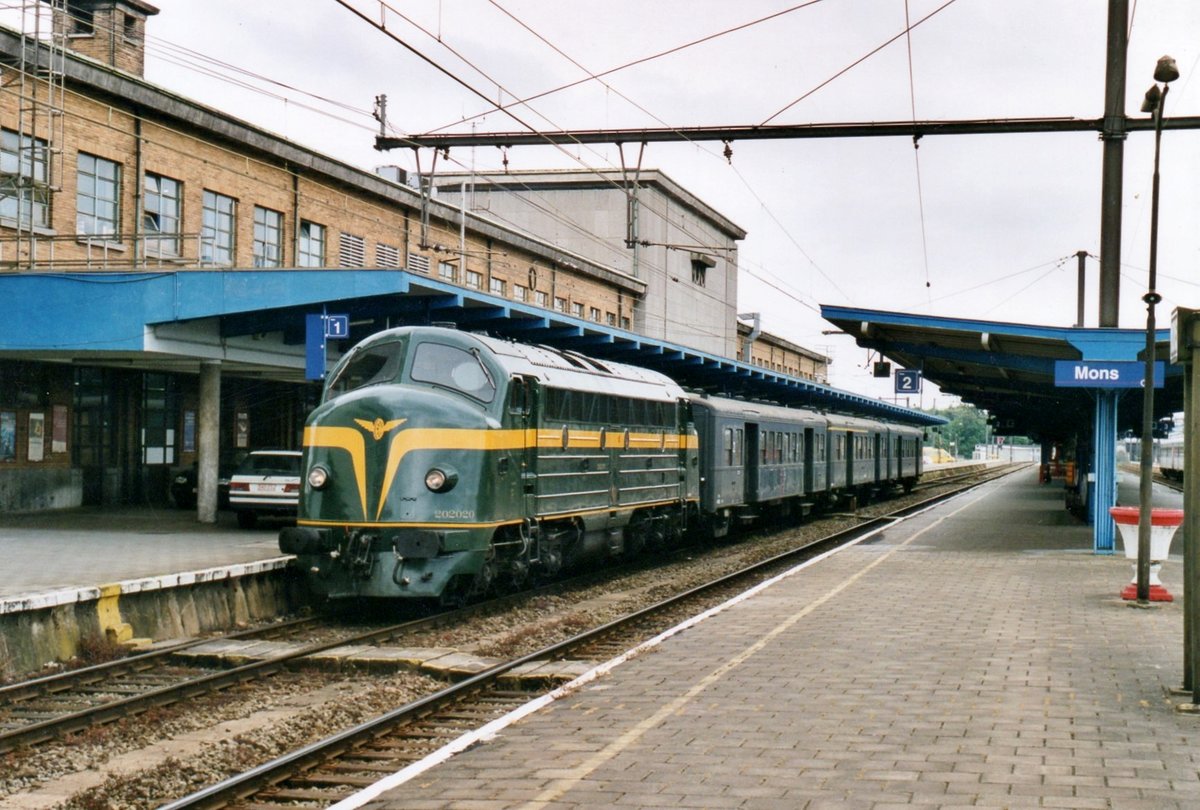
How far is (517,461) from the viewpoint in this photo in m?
14.3

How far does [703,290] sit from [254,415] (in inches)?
1295

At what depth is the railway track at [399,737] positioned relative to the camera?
693 centimetres

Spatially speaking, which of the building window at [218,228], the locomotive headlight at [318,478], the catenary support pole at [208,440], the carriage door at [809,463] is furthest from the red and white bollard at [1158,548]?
the building window at [218,228]

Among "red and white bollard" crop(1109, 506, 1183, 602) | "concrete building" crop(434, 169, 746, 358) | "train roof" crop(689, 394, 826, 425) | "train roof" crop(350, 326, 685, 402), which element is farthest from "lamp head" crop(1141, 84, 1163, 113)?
"concrete building" crop(434, 169, 746, 358)

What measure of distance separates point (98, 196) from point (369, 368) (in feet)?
40.3

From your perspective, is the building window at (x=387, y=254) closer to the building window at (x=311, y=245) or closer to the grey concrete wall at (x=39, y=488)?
the building window at (x=311, y=245)

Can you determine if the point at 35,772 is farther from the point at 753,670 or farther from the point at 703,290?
the point at 703,290

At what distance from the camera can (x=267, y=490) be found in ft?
69.4

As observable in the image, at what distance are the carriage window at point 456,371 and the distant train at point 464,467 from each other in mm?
14

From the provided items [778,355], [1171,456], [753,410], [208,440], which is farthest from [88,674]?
[778,355]

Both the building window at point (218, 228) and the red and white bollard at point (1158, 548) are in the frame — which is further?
the building window at point (218, 228)

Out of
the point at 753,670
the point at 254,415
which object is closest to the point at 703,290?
the point at 254,415

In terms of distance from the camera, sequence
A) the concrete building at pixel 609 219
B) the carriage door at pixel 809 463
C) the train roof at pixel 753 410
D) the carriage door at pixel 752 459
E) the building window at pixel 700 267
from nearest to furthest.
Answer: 1. the train roof at pixel 753 410
2. the carriage door at pixel 752 459
3. the carriage door at pixel 809 463
4. the concrete building at pixel 609 219
5. the building window at pixel 700 267

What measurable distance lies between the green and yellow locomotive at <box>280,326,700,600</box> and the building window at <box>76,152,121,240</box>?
11449 mm
